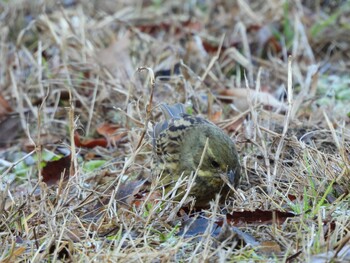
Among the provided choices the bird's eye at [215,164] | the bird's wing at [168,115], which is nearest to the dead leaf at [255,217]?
the bird's eye at [215,164]

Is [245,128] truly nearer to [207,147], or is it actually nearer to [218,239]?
[207,147]

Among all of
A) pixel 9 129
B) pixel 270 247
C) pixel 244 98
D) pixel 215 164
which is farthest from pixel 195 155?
pixel 9 129

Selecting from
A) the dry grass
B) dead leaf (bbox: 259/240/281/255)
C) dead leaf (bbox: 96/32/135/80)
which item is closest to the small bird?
the dry grass

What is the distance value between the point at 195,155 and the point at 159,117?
4.21ft

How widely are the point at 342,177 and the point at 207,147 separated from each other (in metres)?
0.75

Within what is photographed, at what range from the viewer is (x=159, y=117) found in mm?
5648

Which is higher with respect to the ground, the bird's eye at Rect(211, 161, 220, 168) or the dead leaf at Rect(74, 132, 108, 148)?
the bird's eye at Rect(211, 161, 220, 168)

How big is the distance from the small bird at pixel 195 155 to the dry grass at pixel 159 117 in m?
0.14

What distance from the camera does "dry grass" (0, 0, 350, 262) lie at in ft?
11.6

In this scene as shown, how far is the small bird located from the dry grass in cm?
14

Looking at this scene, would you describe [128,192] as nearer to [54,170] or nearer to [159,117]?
[54,170]

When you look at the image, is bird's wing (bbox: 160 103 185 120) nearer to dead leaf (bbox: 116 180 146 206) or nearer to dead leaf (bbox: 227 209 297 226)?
dead leaf (bbox: 116 180 146 206)

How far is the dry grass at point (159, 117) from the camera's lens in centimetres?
354

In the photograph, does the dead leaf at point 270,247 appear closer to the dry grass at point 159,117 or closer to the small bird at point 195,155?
the dry grass at point 159,117
